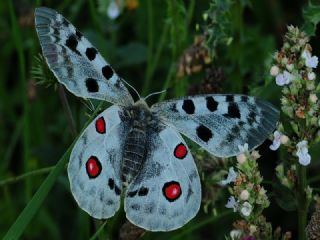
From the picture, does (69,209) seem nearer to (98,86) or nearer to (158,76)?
(158,76)

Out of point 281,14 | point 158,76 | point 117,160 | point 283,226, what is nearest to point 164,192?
point 117,160

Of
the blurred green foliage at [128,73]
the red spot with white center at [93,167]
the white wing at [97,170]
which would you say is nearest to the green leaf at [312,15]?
the blurred green foliage at [128,73]

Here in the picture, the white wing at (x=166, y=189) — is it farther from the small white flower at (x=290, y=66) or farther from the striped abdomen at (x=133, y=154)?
the small white flower at (x=290, y=66)

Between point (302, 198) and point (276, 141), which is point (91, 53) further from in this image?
point (302, 198)

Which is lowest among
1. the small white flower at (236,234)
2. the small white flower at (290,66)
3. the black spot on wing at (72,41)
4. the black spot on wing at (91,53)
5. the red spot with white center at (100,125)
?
the small white flower at (236,234)

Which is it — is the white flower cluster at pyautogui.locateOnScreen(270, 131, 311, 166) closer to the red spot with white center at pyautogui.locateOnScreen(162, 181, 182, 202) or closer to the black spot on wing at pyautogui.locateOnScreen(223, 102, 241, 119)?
the black spot on wing at pyautogui.locateOnScreen(223, 102, 241, 119)

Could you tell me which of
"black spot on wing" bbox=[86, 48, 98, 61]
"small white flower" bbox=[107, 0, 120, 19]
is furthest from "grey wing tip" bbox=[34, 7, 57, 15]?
"small white flower" bbox=[107, 0, 120, 19]
